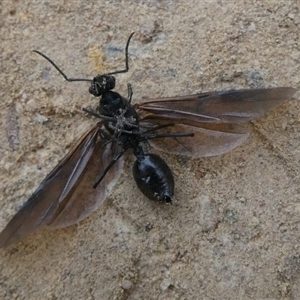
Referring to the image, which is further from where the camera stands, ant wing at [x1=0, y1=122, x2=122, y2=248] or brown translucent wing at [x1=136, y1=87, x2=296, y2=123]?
brown translucent wing at [x1=136, y1=87, x2=296, y2=123]

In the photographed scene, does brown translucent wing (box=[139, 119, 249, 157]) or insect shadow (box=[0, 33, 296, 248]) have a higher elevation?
insect shadow (box=[0, 33, 296, 248])

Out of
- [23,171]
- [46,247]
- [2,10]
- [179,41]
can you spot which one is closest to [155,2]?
[179,41]

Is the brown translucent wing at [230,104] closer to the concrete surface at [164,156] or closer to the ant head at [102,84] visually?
the concrete surface at [164,156]

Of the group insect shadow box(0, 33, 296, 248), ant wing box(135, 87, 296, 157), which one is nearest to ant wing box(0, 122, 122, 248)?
insect shadow box(0, 33, 296, 248)

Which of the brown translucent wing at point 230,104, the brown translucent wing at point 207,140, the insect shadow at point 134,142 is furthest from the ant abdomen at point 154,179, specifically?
the brown translucent wing at point 230,104

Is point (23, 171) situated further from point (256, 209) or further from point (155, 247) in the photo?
point (256, 209)

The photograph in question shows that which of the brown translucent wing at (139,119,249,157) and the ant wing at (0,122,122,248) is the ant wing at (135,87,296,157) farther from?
the ant wing at (0,122,122,248)

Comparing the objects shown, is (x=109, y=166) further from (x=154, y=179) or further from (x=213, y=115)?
(x=213, y=115)
